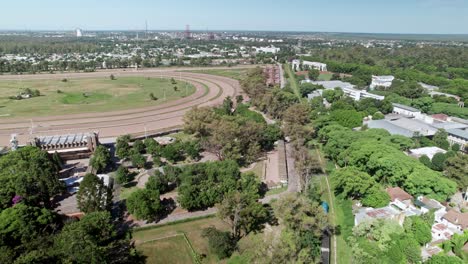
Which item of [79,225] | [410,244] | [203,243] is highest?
[79,225]

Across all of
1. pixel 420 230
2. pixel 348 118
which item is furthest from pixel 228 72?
pixel 420 230

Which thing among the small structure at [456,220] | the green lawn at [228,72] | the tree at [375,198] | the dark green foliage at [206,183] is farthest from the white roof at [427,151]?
the green lawn at [228,72]

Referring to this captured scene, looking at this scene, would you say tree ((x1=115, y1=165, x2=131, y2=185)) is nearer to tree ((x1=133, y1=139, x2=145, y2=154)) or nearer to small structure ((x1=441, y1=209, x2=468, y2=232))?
tree ((x1=133, y1=139, x2=145, y2=154))

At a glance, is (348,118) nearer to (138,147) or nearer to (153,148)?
(153,148)

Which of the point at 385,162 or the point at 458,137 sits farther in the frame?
the point at 458,137

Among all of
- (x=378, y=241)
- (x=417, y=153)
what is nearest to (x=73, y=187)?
(x=378, y=241)

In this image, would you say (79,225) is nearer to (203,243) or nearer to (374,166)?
(203,243)

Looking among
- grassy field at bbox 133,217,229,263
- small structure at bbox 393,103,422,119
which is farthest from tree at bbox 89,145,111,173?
small structure at bbox 393,103,422,119
